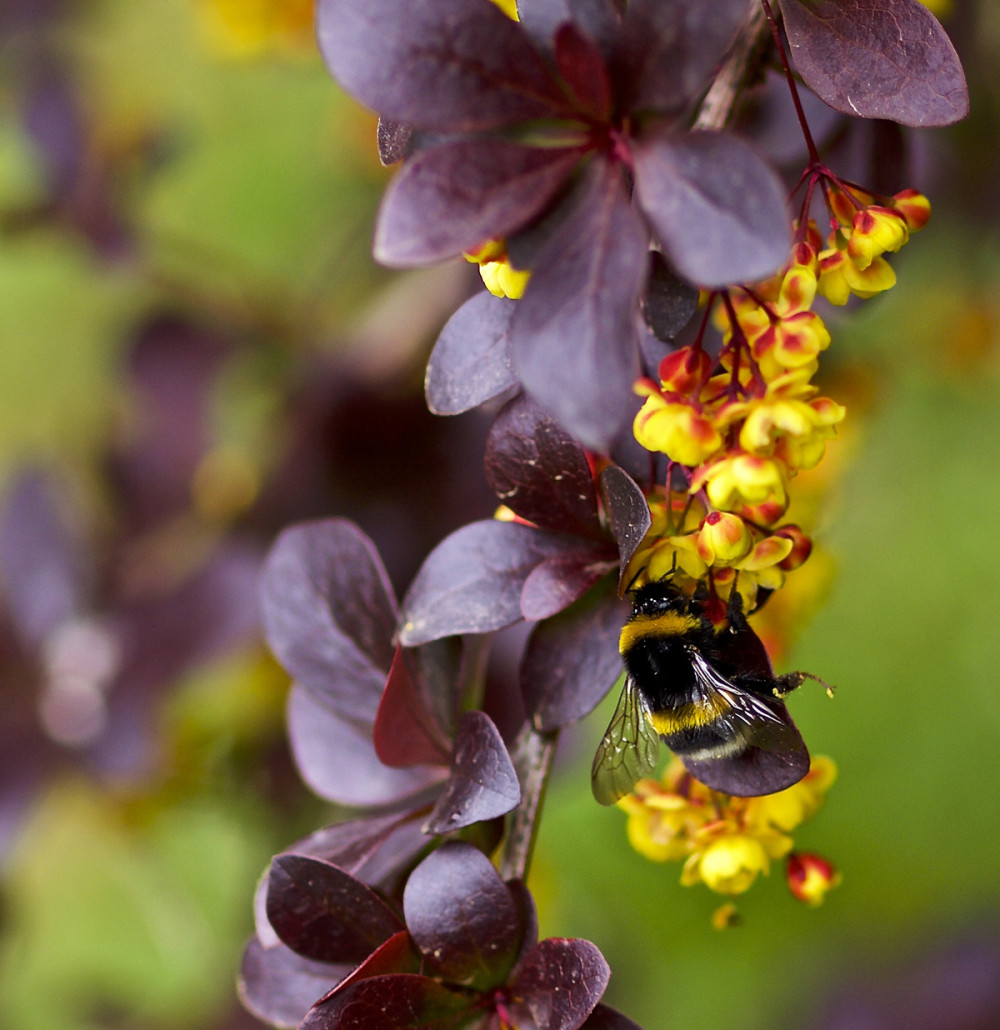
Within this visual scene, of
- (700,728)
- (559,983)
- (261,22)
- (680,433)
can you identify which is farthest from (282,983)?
(261,22)

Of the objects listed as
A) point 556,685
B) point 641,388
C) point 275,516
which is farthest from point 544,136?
point 275,516

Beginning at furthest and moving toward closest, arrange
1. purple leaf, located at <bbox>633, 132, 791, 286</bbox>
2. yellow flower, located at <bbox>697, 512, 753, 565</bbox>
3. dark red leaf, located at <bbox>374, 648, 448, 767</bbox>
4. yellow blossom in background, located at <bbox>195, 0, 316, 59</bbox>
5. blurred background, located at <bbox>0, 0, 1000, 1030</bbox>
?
1. yellow blossom in background, located at <bbox>195, 0, 316, 59</bbox>
2. blurred background, located at <bbox>0, 0, 1000, 1030</bbox>
3. dark red leaf, located at <bbox>374, 648, 448, 767</bbox>
4. yellow flower, located at <bbox>697, 512, 753, 565</bbox>
5. purple leaf, located at <bbox>633, 132, 791, 286</bbox>

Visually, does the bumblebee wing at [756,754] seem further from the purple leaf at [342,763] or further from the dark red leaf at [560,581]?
the purple leaf at [342,763]

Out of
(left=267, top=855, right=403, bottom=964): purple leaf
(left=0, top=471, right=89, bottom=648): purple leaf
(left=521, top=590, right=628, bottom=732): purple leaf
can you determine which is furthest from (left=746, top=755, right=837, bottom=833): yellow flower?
(left=0, top=471, right=89, bottom=648): purple leaf

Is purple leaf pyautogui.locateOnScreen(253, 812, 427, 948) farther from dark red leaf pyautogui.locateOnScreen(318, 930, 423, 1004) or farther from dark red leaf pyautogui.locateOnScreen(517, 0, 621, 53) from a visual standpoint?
dark red leaf pyautogui.locateOnScreen(517, 0, 621, 53)

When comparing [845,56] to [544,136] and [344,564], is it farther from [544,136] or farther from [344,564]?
[344,564]

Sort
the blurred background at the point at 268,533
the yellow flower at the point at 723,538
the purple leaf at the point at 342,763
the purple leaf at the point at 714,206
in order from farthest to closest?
the blurred background at the point at 268,533 < the purple leaf at the point at 342,763 < the yellow flower at the point at 723,538 < the purple leaf at the point at 714,206

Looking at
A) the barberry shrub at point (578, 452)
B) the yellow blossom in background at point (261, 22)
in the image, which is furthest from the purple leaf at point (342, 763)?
the yellow blossom in background at point (261, 22)

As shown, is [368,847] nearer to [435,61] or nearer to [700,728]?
[700,728]
